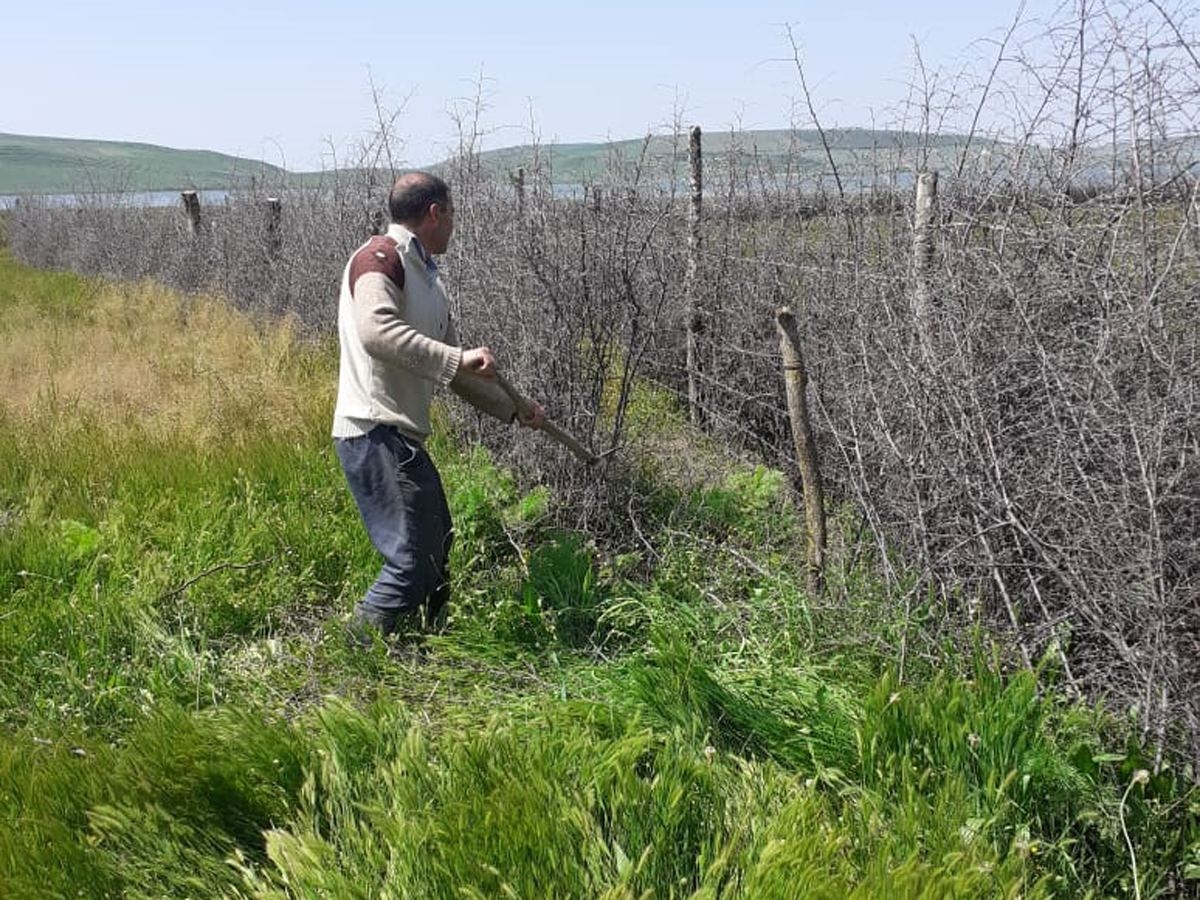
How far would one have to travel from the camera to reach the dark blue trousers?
3344 mm

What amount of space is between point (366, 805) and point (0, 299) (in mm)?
15834

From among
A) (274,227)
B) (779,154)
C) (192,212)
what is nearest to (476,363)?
(779,154)

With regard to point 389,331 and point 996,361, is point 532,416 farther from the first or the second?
point 996,361

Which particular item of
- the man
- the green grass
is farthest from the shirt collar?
the green grass

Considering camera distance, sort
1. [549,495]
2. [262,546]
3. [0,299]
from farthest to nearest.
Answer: [0,299], [549,495], [262,546]

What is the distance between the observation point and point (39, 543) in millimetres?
4078

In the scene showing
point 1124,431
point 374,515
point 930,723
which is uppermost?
point 1124,431

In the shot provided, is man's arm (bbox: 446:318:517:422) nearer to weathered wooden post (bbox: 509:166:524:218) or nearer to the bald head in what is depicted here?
the bald head

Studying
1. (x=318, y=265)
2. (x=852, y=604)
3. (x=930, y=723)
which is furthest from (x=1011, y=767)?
(x=318, y=265)

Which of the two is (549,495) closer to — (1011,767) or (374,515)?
(374,515)

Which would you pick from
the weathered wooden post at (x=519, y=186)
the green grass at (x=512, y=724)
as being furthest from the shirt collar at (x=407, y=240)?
the weathered wooden post at (x=519, y=186)

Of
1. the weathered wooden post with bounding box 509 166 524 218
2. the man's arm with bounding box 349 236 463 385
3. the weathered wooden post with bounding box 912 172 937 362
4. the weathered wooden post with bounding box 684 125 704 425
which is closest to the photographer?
the man's arm with bounding box 349 236 463 385

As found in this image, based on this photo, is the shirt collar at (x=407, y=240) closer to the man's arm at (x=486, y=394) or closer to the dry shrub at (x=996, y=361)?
the man's arm at (x=486, y=394)

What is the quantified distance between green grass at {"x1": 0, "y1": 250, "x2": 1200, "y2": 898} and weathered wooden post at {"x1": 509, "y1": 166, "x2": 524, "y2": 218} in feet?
4.75
